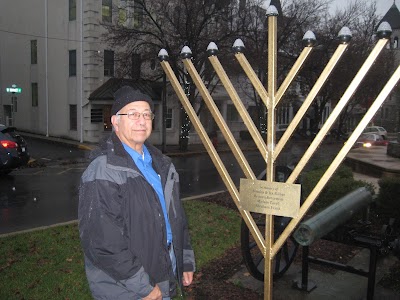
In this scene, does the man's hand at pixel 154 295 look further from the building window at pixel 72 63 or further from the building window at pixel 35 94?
the building window at pixel 35 94

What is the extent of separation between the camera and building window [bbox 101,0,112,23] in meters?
22.3

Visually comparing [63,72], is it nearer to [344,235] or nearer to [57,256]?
[57,256]

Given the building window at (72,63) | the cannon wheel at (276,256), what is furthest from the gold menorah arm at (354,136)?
the building window at (72,63)

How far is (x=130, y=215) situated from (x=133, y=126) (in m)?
0.60

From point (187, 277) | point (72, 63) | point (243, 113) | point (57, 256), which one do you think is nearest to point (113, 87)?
point (72, 63)

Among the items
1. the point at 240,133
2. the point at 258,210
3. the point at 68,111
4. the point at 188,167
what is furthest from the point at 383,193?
the point at 240,133

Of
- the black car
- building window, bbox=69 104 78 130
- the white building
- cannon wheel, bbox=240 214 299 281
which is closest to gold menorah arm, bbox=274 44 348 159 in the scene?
cannon wheel, bbox=240 214 299 281

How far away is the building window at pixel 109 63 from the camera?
22.9 m

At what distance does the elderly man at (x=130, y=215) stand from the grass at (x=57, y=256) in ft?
6.41

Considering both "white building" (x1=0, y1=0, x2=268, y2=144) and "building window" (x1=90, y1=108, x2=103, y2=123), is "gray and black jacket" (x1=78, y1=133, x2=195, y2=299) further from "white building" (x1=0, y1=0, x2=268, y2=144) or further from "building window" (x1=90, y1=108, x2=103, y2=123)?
"building window" (x1=90, y1=108, x2=103, y2=123)

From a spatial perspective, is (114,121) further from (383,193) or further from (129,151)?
(383,193)

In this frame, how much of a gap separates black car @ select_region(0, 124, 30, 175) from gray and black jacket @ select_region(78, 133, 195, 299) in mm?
10680

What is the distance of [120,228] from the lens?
2.40 meters

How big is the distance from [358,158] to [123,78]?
14077 millimetres
